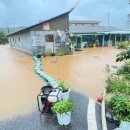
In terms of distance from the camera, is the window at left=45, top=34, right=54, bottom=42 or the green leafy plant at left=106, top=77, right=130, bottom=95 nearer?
the green leafy plant at left=106, top=77, right=130, bottom=95

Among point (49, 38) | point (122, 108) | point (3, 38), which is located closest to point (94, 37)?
point (49, 38)

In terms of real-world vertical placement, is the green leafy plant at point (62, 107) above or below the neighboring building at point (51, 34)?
below

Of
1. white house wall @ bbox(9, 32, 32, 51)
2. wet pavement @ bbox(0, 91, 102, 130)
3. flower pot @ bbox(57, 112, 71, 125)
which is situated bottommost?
wet pavement @ bbox(0, 91, 102, 130)

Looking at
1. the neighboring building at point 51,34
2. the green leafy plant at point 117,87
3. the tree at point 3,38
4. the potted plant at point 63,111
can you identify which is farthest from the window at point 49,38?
the tree at point 3,38

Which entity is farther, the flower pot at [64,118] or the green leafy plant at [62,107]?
the flower pot at [64,118]

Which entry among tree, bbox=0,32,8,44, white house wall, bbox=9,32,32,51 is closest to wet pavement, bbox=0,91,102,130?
white house wall, bbox=9,32,32,51

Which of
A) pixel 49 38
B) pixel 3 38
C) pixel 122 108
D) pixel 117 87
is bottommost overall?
pixel 122 108

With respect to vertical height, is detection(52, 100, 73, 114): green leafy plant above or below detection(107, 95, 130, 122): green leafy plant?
above

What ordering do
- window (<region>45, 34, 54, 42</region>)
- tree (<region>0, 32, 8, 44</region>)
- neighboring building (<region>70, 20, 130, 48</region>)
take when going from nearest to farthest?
window (<region>45, 34, 54, 42</region>) → neighboring building (<region>70, 20, 130, 48</region>) → tree (<region>0, 32, 8, 44</region>)

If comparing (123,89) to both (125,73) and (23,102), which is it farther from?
(23,102)

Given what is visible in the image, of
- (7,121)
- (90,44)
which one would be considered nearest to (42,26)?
(90,44)

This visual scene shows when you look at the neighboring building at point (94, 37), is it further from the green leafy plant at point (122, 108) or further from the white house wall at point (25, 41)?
the green leafy plant at point (122, 108)

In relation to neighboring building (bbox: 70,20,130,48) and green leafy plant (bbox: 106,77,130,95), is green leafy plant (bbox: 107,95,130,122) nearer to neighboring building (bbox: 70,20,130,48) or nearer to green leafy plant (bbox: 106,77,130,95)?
green leafy plant (bbox: 106,77,130,95)

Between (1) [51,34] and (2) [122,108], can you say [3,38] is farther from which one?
(2) [122,108]
